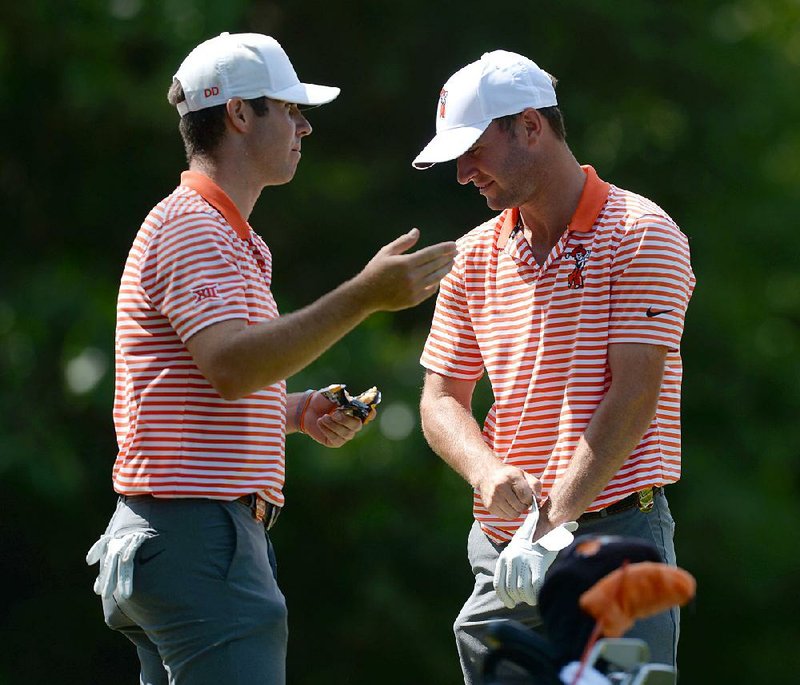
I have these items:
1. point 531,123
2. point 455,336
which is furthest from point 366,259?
point 531,123

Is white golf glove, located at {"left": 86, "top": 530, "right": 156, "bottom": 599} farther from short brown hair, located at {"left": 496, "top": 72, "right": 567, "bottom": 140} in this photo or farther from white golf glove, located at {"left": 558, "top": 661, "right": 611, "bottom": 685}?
short brown hair, located at {"left": 496, "top": 72, "right": 567, "bottom": 140}

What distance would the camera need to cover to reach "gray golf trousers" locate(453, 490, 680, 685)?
3.49 m

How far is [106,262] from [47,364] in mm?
1016

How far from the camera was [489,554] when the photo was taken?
377cm

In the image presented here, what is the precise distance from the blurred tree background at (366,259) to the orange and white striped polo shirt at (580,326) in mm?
4862

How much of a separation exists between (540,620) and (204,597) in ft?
2.76

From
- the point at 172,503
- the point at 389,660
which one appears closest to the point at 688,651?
the point at 389,660

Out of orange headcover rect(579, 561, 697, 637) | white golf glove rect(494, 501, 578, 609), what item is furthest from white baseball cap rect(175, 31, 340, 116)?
orange headcover rect(579, 561, 697, 637)

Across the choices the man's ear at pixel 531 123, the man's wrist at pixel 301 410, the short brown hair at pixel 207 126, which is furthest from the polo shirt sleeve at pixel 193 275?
the man's ear at pixel 531 123

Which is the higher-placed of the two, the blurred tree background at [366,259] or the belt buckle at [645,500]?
the belt buckle at [645,500]

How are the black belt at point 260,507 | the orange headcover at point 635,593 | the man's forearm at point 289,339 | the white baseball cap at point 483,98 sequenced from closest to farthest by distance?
the orange headcover at point 635,593 < the man's forearm at point 289,339 < the black belt at point 260,507 < the white baseball cap at point 483,98

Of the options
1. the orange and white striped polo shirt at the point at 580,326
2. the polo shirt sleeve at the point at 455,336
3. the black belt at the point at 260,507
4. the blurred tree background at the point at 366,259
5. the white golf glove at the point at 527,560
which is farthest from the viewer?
the blurred tree background at the point at 366,259

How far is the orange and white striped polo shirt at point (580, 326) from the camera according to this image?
11.6 ft

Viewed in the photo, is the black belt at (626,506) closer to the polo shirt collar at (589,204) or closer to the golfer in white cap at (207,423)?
the polo shirt collar at (589,204)
